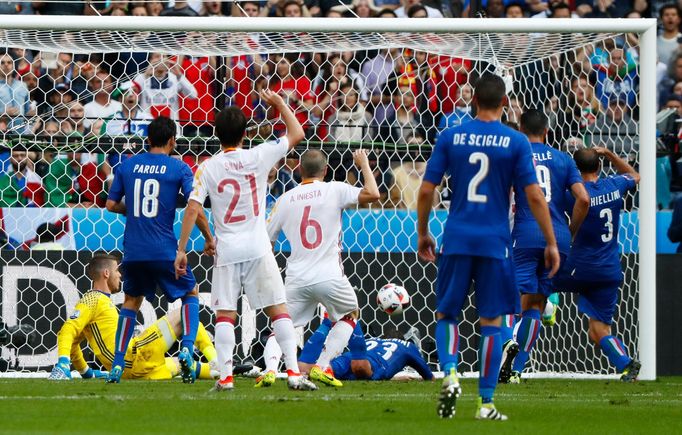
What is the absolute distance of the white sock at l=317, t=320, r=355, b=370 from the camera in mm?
9281

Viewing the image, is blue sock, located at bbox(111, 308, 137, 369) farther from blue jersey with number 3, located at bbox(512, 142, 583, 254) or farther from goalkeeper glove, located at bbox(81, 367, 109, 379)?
blue jersey with number 3, located at bbox(512, 142, 583, 254)

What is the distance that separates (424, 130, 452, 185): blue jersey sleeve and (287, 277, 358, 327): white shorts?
100 inches

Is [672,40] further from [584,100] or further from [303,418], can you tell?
[303,418]

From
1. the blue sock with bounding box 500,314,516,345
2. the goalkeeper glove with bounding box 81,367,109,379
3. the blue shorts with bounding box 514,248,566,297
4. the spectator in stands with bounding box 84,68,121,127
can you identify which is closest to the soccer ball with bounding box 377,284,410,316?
the blue sock with bounding box 500,314,516,345

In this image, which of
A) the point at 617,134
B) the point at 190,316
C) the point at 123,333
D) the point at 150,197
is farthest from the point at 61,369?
the point at 617,134

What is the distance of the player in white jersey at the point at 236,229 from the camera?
815 cm

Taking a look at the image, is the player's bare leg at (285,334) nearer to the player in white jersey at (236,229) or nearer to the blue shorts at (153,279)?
the player in white jersey at (236,229)

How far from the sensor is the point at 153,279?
9461 mm

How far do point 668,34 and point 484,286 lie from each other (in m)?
10.8

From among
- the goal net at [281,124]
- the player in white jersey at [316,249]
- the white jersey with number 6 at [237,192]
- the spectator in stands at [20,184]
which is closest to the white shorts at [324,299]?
the player in white jersey at [316,249]

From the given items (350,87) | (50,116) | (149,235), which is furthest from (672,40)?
(149,235)

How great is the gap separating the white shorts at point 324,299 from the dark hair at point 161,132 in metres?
1.45

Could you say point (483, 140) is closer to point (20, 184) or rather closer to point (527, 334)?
point (527, 334)

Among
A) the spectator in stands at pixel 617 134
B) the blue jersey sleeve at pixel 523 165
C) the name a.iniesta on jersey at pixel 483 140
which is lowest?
the blue jersey sleeve at pixel 523 165
